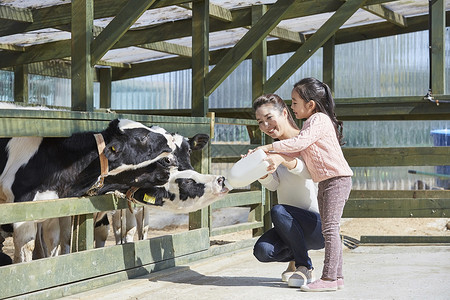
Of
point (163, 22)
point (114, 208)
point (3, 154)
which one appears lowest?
point (114, 208)

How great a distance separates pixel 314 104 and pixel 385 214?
129 inches

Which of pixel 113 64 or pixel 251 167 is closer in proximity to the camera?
pixel 251 167

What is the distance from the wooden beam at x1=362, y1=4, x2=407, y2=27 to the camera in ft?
28.8

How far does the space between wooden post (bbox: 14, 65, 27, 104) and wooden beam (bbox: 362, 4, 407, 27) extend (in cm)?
475

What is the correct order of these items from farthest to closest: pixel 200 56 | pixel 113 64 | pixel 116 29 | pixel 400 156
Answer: pixel 113 64
pixel 400 156
pixel 200 56
pixel 116 29

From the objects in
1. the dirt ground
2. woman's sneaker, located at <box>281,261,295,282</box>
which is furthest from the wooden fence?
the dirt ground

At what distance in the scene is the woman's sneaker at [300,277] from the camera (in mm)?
4395

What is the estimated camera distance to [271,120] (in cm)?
460

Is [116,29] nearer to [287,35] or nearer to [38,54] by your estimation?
[38,54]

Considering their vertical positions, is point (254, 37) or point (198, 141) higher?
point (254, 37)

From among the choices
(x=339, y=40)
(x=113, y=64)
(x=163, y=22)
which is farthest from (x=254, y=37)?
(x=113, y=64)

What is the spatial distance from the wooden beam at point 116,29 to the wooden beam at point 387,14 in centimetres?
393

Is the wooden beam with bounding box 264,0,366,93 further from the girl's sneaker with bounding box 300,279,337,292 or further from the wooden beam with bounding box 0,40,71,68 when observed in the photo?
the girl's sneaker with bounding box 300,279,337,292

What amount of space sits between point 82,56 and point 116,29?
36cm
